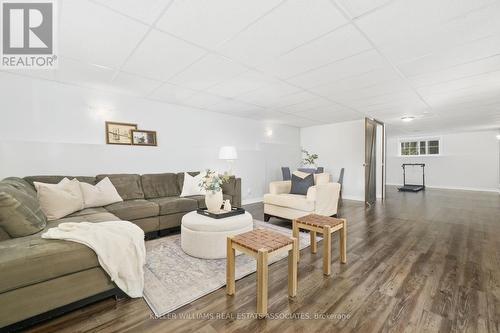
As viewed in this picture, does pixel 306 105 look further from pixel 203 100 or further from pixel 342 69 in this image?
pixel 203 100

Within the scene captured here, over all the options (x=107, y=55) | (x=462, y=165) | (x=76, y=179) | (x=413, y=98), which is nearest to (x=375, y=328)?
(x=107, y=55)

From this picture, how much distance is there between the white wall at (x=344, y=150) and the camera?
249 inches

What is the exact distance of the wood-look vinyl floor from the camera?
152 centimetres

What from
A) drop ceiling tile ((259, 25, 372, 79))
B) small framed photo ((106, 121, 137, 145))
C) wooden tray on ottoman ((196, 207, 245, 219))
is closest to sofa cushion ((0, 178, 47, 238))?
wooden tray on ottoman ((196, 207, 245, 219))

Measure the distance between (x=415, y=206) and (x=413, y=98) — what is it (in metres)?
2.87

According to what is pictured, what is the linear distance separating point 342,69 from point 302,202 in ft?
6.58

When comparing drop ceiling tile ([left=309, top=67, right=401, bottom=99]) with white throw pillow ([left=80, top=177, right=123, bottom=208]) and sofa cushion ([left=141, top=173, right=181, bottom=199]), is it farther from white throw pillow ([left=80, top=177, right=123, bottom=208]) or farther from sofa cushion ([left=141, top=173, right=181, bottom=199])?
white throw pillow ([left=80, top=177, right=123, bottom=208])

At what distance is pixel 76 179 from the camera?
3.16 metres

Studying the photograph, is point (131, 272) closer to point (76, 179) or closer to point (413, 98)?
point (76, 179)

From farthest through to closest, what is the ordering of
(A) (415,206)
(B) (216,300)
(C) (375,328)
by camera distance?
(A) (415,206)
(B) (216,300)
(C) (375,328)

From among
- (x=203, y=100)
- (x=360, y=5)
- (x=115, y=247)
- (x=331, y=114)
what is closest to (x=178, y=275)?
(x=115, y=247)

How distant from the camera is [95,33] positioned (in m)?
2.06

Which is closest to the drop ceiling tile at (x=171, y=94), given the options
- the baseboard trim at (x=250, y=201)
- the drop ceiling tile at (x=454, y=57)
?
the baseboard trim at (x=250, y=201)

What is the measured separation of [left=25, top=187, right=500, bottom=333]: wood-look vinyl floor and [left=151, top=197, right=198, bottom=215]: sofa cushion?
1.59 metres
